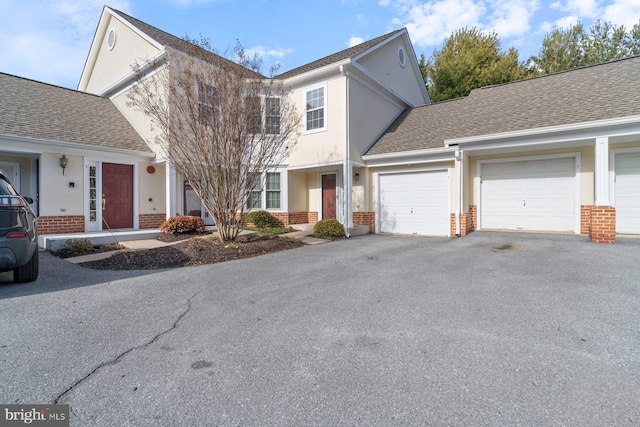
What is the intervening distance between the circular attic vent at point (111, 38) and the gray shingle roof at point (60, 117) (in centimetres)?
228

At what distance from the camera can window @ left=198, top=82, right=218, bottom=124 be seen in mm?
7711

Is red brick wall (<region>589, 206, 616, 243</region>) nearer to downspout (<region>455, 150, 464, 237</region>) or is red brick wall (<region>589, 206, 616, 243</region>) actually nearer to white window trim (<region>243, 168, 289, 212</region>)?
downspout (<region>455, 150, 464, 237</region>)

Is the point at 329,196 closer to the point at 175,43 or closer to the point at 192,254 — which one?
the point at 192,254

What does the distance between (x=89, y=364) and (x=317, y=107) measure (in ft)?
36.3

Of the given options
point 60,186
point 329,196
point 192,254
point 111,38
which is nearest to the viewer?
point 192,254

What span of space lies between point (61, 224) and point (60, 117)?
12.4 feet

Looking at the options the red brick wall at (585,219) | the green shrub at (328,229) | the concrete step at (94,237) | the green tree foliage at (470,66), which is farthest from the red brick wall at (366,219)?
the green tree foliage at (470,66)

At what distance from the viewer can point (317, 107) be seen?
12.1 meters

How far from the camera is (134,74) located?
11805mm

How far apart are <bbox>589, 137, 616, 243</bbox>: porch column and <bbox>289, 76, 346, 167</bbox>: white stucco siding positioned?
7.29 meters

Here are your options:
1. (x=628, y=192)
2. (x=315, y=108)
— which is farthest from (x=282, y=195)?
(x=628, y=192)

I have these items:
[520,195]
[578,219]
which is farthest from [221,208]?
[578,219]

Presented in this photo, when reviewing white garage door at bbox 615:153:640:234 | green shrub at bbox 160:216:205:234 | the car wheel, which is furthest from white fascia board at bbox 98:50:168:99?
white garage door at bbox 615:153:640:234

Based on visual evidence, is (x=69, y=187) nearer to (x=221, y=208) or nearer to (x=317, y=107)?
(x=221, y=208)
